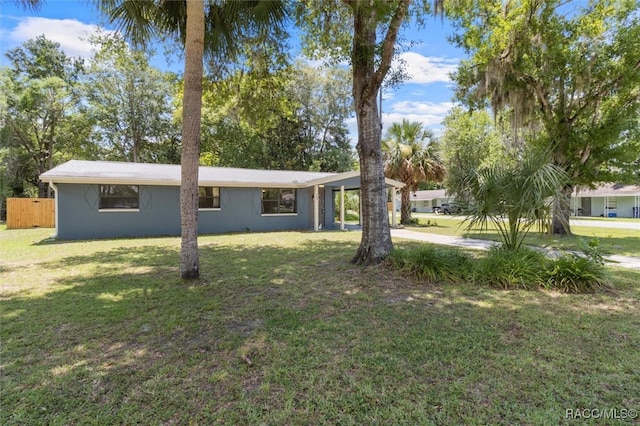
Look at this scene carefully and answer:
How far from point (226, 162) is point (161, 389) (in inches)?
1003

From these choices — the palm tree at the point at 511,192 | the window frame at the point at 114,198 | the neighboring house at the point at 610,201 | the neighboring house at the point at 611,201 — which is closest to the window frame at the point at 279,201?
the window frame at the point at 114,198

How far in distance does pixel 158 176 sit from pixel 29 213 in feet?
29.5

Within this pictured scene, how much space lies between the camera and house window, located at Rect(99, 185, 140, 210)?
1288cm

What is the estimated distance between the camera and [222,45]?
799 cm

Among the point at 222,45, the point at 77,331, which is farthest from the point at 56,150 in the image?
the point at 77,331

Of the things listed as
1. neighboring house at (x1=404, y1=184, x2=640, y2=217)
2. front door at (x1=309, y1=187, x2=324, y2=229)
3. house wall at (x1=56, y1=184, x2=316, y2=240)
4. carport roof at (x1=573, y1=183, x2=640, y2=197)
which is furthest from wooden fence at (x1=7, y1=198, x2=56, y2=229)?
carport roof at (x1=573, y1=183, x2=640, y2=197)

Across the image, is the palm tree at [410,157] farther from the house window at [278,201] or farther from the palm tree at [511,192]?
the palm tree at [511,192]

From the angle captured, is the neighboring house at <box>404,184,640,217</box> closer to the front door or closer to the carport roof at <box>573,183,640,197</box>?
the carport roof at <box>573,183,640,197</box>

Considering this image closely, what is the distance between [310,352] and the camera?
3.32 metres

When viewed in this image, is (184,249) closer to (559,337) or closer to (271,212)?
(559,337)

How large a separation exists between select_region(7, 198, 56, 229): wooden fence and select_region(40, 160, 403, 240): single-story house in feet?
16.4

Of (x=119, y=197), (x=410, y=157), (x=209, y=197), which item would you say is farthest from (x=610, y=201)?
(x=119, y=197)

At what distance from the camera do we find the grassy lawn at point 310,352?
8.11 feet

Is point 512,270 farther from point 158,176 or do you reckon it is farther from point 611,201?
point 611,201
